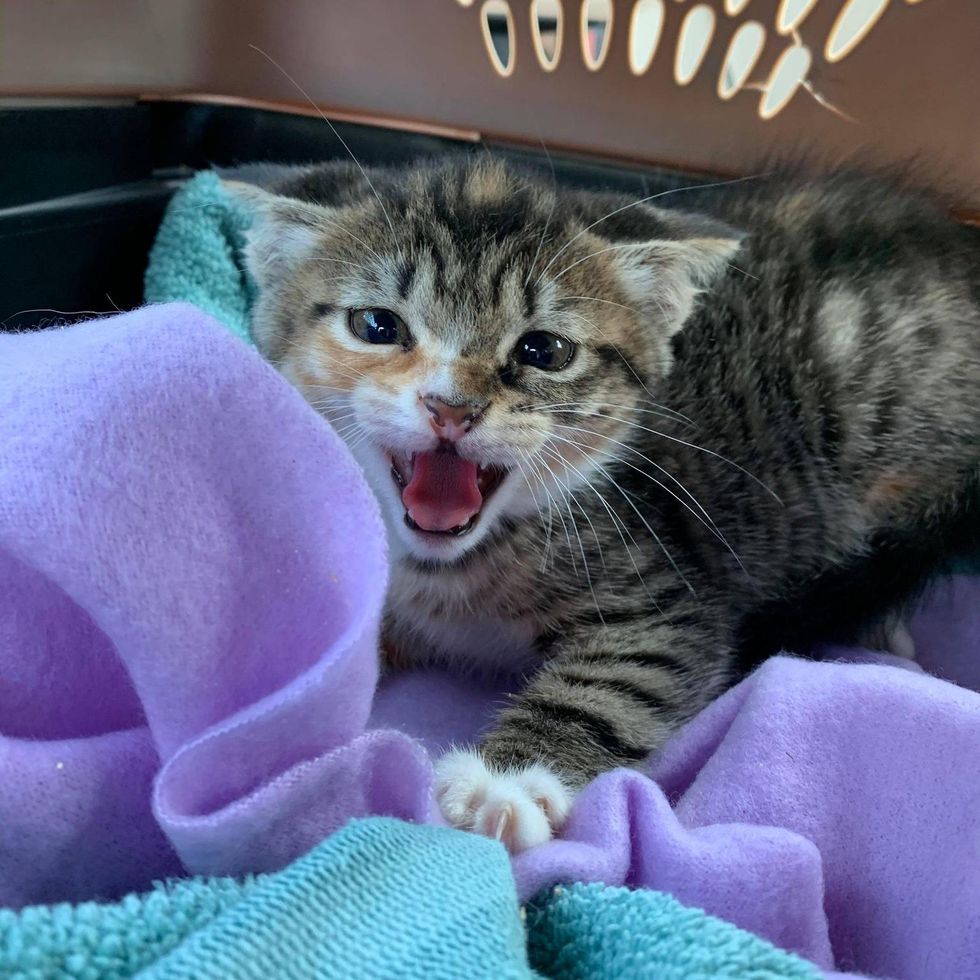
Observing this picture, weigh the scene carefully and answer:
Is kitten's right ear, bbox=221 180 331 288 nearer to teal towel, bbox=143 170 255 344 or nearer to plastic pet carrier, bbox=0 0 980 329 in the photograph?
teal towel, bbox=143 170 255 344

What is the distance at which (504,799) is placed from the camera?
795 millimetres

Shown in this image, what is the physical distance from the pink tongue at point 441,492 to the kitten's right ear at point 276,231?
1.01 ft

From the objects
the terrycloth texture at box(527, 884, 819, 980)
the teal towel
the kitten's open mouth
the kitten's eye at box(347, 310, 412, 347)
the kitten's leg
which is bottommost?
the kitten's leg

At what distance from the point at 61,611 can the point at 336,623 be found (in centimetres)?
23

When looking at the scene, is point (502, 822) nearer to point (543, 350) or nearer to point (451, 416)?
point (451, 416)

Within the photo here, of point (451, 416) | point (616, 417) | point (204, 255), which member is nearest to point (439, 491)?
point (451, 416)

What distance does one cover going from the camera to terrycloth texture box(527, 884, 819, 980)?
1.84 ft

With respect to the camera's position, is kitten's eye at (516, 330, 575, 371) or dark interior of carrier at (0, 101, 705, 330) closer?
kitten's eye at (516, 330, 575, 371)

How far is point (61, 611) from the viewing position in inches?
27.6

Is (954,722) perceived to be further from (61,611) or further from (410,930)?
(61,611)

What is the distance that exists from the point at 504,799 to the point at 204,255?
97cm

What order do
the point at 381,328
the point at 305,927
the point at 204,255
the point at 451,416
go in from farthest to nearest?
the point at 204,255
the point at 381,328
the point at 451,416
the point at 305,927

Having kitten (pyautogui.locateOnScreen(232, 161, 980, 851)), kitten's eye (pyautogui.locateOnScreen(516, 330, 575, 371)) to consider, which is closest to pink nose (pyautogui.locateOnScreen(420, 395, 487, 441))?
kitten (pyautogui.locateOnScreen(232, 161, 980, 851))

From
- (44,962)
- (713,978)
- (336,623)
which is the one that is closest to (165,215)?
(336,623)
